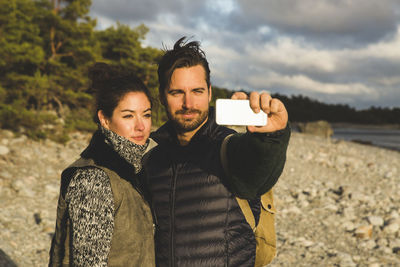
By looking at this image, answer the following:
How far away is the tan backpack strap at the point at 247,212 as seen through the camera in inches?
80.7

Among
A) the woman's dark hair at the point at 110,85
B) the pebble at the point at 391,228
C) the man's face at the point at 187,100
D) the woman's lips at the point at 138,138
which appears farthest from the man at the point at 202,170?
the pebble at the point at 391,228

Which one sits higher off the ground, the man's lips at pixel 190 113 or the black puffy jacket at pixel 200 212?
the man's lips at pixel 190 113

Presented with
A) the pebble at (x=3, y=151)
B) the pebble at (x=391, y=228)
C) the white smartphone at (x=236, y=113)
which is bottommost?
the pebble at (x=391, y=228)

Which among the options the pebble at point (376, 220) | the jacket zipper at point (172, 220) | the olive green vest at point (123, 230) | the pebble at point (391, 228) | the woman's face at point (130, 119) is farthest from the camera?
the pebble at point (376, 220)

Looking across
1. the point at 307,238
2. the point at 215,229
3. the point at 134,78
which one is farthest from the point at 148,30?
the point at 215,229

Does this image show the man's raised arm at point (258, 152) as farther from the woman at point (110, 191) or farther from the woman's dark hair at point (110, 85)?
the woman's dark hair at point (110, 85)

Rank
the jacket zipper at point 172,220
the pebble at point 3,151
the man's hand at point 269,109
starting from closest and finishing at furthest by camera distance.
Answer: the man's hand at point 269,109 → the jacket zipper at point 172,220 → the pebble at point 3,151

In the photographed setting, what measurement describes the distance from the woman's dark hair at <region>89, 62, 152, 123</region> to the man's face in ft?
1.06

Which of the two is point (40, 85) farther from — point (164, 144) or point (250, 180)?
point (250, 180)

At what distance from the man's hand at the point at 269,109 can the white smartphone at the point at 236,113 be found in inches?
1.3

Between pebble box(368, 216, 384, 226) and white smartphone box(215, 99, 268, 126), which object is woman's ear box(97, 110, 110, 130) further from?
pebble box(368, 216, 384, 226)

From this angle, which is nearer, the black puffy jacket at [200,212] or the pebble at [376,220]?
the black puffy jacket at [200,212]

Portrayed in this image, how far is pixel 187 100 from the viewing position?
2.38 meters

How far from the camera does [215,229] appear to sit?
2.06 meters
